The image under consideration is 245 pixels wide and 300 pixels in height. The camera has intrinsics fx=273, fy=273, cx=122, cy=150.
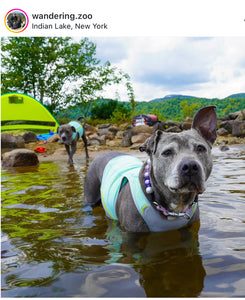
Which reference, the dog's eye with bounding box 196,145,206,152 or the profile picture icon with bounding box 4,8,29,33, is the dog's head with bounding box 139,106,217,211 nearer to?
the dog's eye with bounding box 196,145,206,152

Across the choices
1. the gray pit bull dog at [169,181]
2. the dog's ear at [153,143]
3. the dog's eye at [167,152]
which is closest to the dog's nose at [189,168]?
the gray pit bull dog at [169,181]

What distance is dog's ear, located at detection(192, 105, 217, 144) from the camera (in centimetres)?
314

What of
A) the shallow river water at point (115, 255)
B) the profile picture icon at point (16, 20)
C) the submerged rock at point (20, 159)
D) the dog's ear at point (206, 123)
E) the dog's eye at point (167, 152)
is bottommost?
the shallow river water at point (115, 255)

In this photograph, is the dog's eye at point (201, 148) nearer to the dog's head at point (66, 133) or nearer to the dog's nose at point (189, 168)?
the dog's nose at point (189, 168)

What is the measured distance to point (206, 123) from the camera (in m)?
3.17

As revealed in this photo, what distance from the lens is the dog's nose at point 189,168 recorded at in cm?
254

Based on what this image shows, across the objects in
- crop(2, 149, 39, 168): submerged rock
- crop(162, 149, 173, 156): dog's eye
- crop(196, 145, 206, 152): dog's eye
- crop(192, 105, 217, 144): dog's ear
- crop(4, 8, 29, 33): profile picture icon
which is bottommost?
crop(2, 149, 39, 168): submerged rock

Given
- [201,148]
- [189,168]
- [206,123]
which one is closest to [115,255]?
[189,168]

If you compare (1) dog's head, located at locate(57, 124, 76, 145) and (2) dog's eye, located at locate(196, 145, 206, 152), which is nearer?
(2) dog's eye, located at locate(196, 145, 206, 152)

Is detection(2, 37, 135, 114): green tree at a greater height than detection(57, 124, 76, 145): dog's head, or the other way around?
detection(2, 37, 135, 114): green tree

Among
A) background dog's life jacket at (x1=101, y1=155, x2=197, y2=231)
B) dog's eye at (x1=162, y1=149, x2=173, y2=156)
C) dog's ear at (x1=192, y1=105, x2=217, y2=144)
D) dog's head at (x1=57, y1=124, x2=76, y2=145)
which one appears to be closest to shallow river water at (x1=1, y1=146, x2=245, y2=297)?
background dog's life jacket at (x1=101, y1=155, x2=197, y2=231)

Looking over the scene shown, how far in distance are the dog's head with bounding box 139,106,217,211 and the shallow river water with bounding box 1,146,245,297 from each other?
640 millimetres

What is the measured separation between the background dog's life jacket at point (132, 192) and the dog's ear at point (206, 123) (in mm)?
832

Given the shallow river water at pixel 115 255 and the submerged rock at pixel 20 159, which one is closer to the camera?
the shallow river water at pixel 115 255
